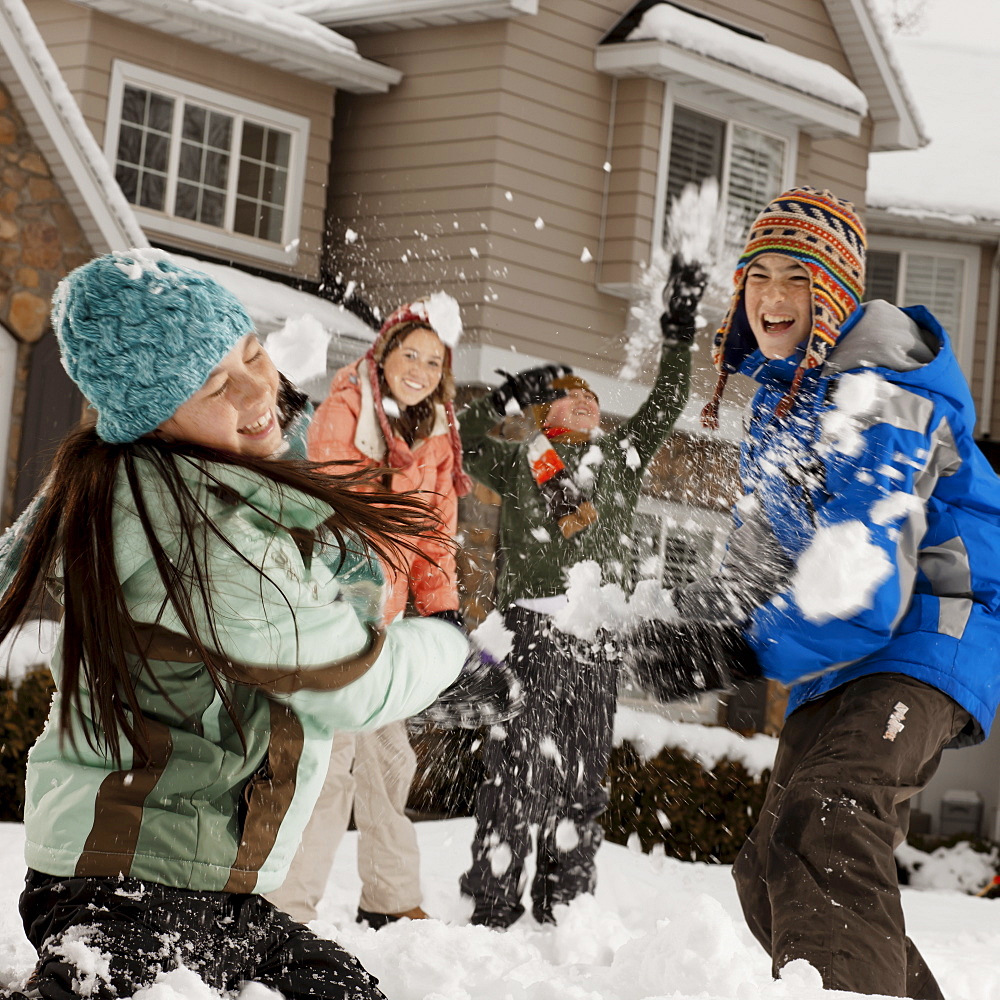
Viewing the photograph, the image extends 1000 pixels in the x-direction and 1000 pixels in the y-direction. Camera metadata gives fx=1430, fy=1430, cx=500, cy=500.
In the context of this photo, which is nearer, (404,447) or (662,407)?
(404,447)

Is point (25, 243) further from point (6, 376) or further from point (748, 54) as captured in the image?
point (748, 54)

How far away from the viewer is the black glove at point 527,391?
532 cm

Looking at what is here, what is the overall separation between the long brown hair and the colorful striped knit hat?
4.97 ft

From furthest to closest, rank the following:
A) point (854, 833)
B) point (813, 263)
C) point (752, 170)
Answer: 1. point (752, 170)
2. point (813, 263)
3. point (854, 833)

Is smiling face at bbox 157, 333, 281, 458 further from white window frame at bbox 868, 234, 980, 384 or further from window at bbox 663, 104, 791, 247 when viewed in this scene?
white window frame at bbox 868, 234, 980, 384

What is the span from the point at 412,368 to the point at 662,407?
3.06 ft

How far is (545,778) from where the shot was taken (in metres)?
5.19

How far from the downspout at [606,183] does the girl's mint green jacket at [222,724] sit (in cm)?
879

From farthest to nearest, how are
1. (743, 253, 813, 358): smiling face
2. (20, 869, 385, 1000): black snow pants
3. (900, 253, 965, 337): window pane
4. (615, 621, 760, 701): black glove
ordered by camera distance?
1. (900, 253, 965, 337): window pane
2. (743, 253, 813, 358): smiling face
3. (615, 621, 760, 701): black glove
4. (20, 869, 385, 1000): black snow pants

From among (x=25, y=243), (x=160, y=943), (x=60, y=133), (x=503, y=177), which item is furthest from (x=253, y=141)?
(x=160, y=943)

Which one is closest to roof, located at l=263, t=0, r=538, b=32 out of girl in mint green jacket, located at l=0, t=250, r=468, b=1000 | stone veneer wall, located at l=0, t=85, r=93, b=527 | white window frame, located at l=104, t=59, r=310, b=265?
white window frame, located at l=104, t=59, r=310, b=265

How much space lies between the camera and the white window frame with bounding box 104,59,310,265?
1030 cm

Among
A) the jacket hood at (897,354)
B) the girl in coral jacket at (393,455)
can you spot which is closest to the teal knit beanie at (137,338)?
the jacket hood at (897,354)

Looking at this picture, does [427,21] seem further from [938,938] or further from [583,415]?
[938,938]
